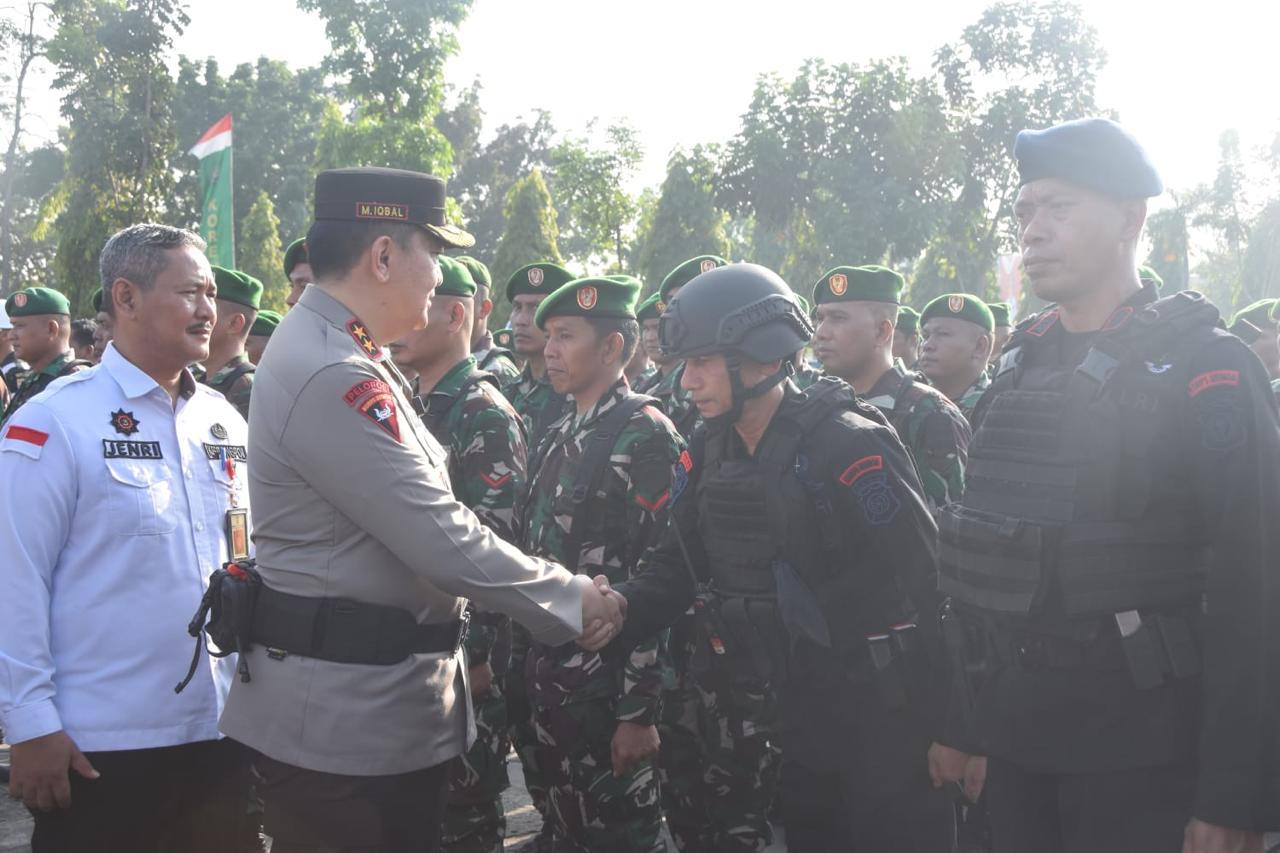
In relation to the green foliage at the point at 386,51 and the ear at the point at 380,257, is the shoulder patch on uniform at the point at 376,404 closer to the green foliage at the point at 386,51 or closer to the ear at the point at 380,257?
the ear at the point at 380,257

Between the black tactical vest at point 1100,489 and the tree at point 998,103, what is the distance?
27.8m

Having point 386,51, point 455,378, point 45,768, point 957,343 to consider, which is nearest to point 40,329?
point 455,378

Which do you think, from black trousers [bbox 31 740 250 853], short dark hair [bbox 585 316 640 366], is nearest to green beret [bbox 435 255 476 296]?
short dark hair [bbox 585 316 640 366]

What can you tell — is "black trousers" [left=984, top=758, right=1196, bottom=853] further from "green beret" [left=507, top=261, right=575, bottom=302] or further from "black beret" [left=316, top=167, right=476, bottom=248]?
"green beret" [left=507, top=261, right=575, bottom=302]

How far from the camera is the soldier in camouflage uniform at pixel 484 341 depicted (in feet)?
22.2

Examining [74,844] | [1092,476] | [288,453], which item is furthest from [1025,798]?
[74,844]

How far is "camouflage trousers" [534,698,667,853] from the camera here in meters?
4.10

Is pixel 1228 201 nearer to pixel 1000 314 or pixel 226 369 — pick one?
pixel 1000 314

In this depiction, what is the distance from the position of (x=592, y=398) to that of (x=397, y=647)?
6.30 feet

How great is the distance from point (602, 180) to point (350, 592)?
33.0 meters

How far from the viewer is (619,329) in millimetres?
4625

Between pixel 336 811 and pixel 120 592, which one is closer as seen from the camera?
pixel 336 811

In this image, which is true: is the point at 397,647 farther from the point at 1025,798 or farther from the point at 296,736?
the point at 1025,798

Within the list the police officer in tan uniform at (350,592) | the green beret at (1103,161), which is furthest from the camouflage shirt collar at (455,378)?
the green beret at (1103,161)
